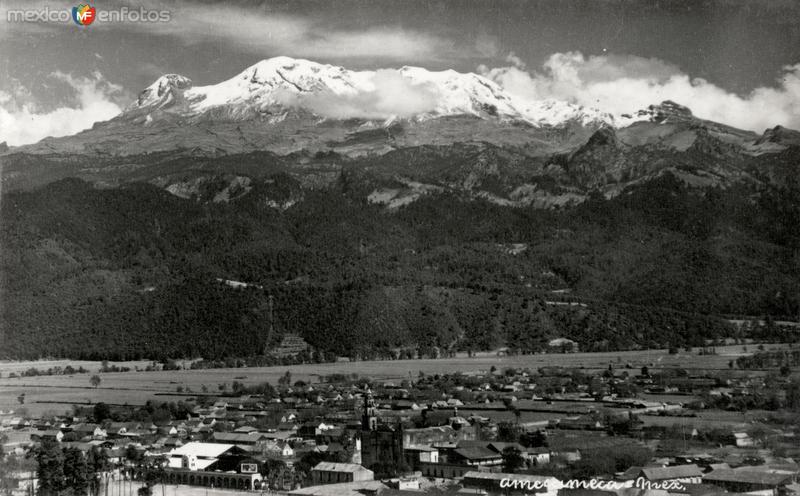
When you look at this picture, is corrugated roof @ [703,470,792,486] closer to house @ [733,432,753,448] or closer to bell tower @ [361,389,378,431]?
house @ [733,432,753,448]

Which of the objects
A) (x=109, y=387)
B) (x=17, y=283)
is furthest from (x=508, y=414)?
(x=17, y=283)

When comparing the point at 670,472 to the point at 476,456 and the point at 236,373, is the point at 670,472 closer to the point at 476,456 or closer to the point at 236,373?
the point at 476,456

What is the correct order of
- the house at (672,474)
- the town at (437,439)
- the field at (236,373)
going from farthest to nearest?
the field at (236,373)
the town at (437,439)
the house at (672,474)

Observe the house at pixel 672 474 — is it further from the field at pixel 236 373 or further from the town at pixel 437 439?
the field at pixel 236 373

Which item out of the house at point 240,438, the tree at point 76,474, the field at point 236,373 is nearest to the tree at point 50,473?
the tree at point 76,474

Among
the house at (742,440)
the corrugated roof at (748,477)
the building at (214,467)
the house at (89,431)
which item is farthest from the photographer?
the house at (89,431)

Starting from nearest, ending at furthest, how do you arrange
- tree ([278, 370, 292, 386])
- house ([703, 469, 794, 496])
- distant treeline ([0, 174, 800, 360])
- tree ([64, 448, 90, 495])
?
house ([703, 469, 794, 496]), tree ([64, 448, 90, 495]), tree ([278, 370, 292, 386]), distant treeline ([0, 174, 800, 360])

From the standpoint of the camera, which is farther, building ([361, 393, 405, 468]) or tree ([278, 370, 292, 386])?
tree ([278, 370, 292, 386])

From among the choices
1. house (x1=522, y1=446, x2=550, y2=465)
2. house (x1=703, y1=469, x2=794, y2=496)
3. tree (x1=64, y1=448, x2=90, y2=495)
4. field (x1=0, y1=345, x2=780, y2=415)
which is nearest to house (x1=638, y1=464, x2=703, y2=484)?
house (x1=703, y1=469, x2=794, y2=496)
